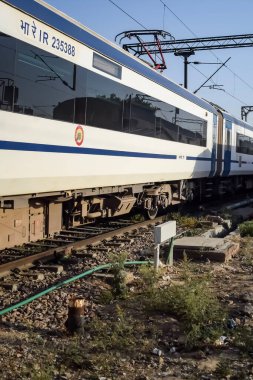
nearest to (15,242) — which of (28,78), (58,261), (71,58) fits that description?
(58,261)

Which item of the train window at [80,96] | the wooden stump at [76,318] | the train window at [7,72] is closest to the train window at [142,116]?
the train window at [80,96]

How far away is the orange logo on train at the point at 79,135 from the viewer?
762cm

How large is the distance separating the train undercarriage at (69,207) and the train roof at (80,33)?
234 centimetres

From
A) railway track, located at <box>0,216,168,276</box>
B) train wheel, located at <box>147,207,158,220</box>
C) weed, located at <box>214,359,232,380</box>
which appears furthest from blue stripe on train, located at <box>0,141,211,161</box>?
weed, located at <box>214,359,232,380</box>

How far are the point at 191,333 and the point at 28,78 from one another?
12.9 feet

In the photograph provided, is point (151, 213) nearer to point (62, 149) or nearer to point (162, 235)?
point (62, 149)

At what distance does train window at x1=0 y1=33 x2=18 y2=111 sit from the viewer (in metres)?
5.93

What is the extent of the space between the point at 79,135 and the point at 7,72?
6.23ft

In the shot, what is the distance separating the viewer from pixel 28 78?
21.3ft

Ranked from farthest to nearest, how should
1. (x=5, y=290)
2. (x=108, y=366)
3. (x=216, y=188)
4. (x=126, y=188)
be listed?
(x=216, y=188) < (x=126, y=188) < (x=5, y=290) < (x=108, y=366)

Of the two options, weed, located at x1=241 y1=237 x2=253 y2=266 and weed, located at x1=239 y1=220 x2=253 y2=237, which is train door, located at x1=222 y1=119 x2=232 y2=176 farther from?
weed, located at x1=241 y1=237 x2=253 y2=266

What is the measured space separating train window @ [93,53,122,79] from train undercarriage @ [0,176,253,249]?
206 cm

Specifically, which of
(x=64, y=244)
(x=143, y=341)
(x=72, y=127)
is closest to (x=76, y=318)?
(x=143, y=341)

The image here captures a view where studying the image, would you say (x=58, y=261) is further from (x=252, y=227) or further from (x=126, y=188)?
(x=252, y=227)
